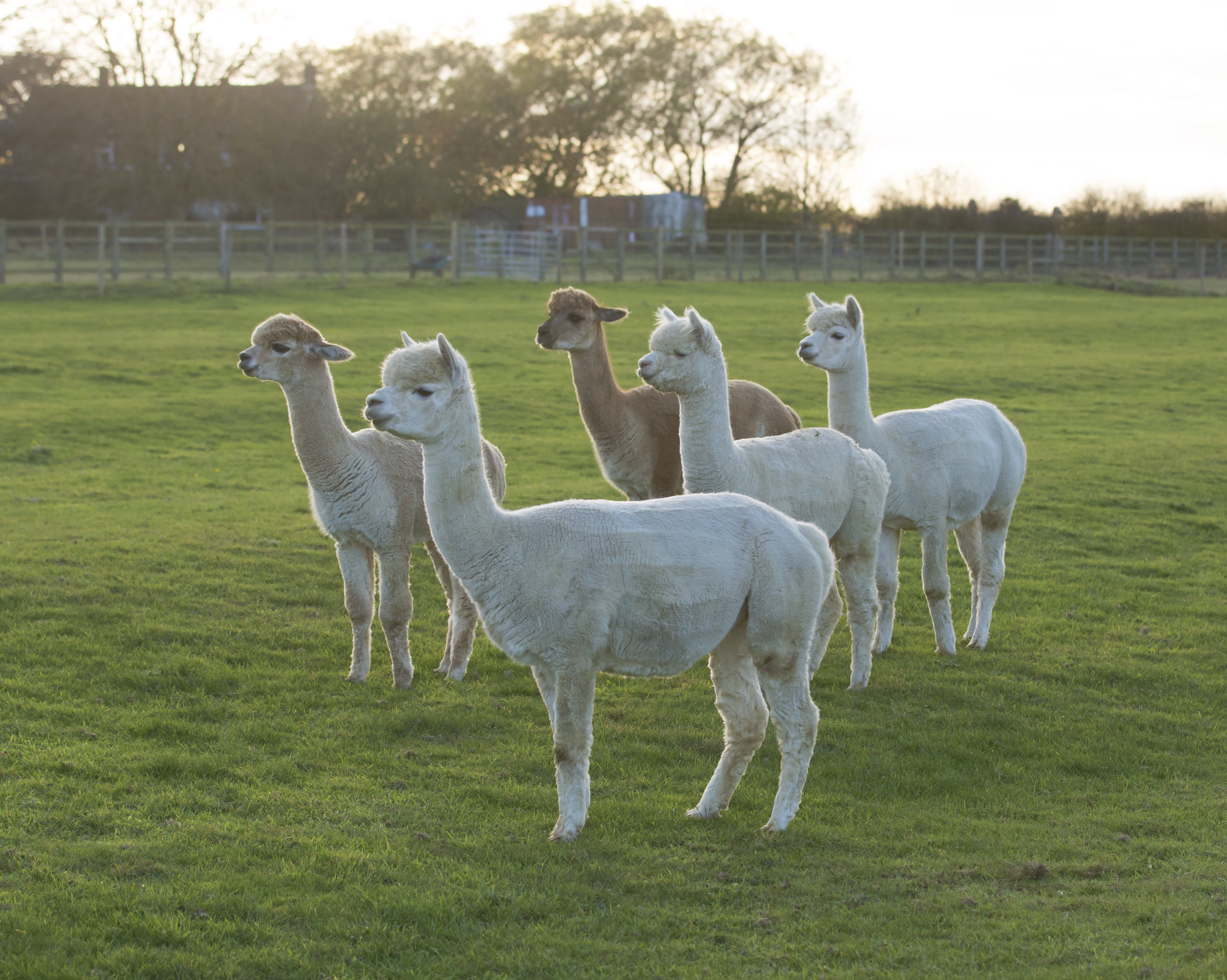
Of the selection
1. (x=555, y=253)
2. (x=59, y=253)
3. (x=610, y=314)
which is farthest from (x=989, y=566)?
(x=555, y=253)

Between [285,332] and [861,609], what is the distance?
3.66 m

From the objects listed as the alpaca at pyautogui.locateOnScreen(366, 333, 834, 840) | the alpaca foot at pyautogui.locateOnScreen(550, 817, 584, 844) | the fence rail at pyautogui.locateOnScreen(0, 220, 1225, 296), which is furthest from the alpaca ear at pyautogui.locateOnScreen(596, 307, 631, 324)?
the fence rail at pyautogui.locateOnScreen(0, 220, 1225, 296)

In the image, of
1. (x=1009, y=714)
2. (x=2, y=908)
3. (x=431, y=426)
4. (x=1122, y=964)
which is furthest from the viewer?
(x=1009, y=714)

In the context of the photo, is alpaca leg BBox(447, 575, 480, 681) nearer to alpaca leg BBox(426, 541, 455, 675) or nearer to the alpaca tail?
alpaca leg BBox(426, 541, 455, 675)

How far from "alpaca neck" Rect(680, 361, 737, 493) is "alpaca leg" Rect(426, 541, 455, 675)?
1.65 metres

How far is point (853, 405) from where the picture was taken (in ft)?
24.6

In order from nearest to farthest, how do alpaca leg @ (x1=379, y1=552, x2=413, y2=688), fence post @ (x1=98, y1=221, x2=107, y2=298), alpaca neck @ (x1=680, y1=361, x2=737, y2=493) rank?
alpaca neck @ (x1=680, y1=361, x2=737, y2=493) → alpaca leg @ (x1=379, y1=552, x2=413, y2=688) → fence post @ (x1=98, y1=221, x2=107, y2=298)

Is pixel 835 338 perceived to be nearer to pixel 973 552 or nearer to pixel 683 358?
pixel 683 358

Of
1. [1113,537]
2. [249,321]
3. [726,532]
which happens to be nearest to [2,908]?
[726,532]

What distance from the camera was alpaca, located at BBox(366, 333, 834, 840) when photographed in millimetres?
4508

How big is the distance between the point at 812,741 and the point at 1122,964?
1.45 meters

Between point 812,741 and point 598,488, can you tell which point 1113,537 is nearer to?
point 598,488

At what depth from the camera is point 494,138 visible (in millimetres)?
48812

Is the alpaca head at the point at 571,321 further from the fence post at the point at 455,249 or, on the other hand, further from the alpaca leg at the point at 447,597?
the fence post at the point at 455,249
